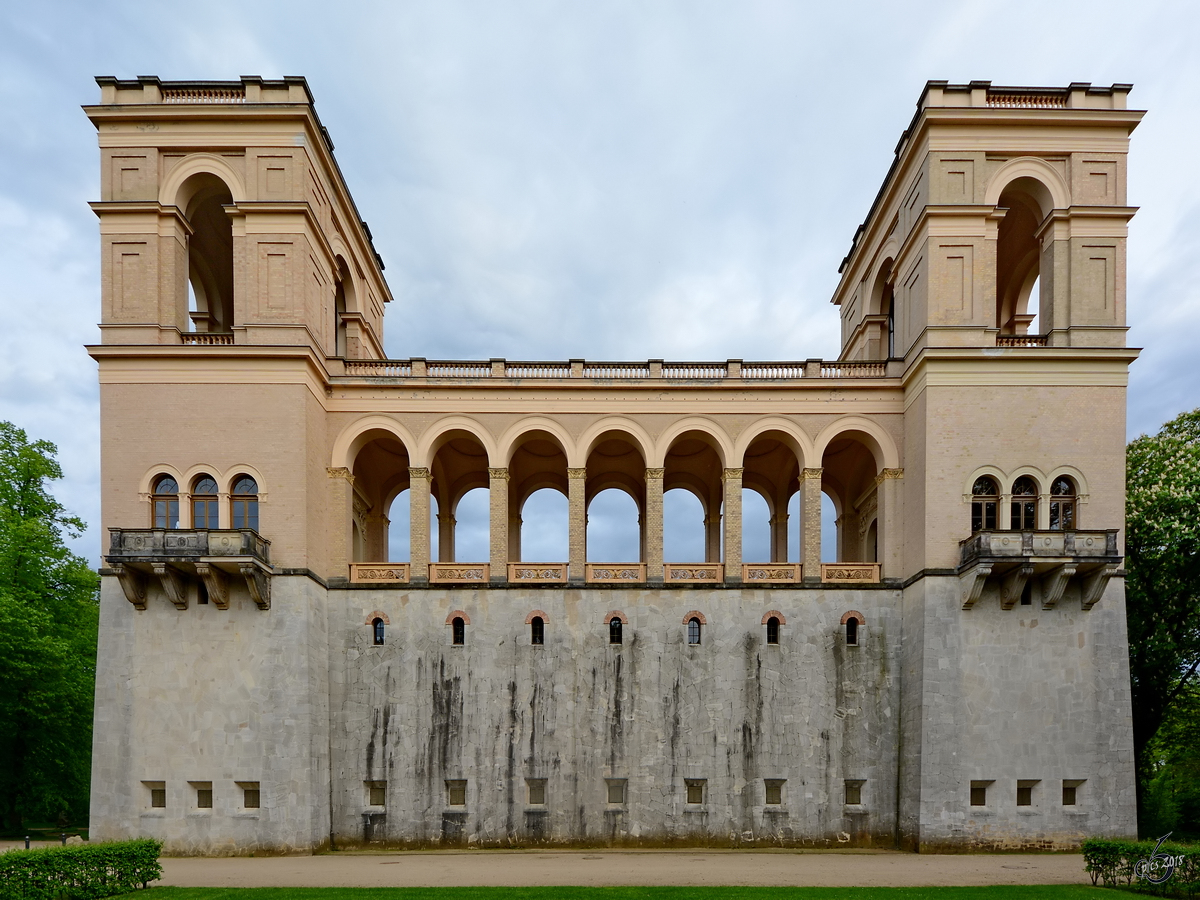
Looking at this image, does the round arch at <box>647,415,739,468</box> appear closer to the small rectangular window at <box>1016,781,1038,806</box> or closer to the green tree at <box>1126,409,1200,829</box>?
the small rectangular window at <box>1016,781,1038,806</box>

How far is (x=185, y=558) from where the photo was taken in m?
26.9

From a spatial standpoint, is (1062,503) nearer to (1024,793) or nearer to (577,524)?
(1024,793)

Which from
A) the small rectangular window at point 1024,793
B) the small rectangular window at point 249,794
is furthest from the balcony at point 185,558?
the small rectangular window at point 1024,793

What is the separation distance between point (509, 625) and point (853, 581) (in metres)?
12.9

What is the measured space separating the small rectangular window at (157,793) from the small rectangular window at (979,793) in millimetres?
26855

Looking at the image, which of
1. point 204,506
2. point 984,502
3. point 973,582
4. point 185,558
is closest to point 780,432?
point 984,502

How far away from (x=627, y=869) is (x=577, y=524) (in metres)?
12.0

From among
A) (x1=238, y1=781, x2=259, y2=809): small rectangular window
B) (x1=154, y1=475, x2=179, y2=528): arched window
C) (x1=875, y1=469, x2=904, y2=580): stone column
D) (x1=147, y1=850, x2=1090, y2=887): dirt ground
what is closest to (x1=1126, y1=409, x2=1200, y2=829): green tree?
(x1=875, y1=469, x2=904, y2=580): stone column

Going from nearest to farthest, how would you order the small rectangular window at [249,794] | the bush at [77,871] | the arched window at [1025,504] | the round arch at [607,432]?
the bush at [77,871] → the small rectangular window at [249,794] → the arched window at [1025,504] → the round arch at [607,432]

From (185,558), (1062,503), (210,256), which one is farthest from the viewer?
(210,256)

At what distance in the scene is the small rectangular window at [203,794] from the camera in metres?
27.6

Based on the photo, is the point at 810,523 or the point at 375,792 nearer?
the point at 375,792

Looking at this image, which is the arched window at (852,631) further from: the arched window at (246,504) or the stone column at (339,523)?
the arched window at (246,504)

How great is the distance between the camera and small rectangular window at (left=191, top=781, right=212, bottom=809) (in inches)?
1085
